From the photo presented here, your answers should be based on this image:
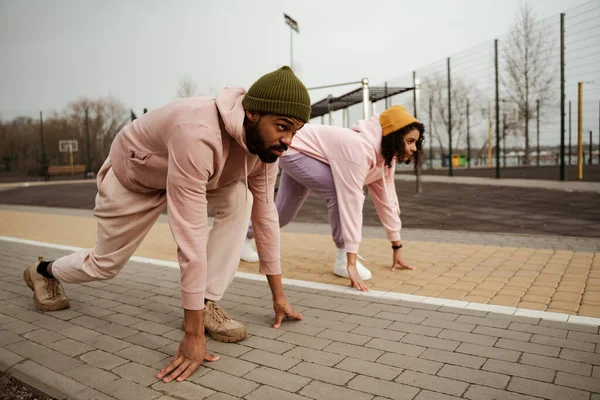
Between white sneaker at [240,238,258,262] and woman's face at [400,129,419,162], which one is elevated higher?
woman's face at [400,129,419,162]

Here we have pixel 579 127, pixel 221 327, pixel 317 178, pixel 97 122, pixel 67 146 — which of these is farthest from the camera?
pixel 97 122

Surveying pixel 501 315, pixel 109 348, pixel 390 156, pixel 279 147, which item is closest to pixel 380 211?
pixel 390 156

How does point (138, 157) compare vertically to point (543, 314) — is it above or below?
above

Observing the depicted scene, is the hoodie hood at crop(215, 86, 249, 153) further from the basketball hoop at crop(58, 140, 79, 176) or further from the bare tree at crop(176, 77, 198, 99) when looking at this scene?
the basketball hoop at crop(58, 140, 79, 176)

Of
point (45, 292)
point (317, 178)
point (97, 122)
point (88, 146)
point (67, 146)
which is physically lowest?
point (45, 292)

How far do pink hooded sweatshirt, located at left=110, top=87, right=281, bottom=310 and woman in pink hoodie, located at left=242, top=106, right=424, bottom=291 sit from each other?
1291 mm

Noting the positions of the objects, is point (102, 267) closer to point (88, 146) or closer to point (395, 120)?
point (395, 120)

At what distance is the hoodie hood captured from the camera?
7.89 ft

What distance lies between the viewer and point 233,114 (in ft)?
7.90

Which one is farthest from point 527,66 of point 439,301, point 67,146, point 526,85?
point 67,146

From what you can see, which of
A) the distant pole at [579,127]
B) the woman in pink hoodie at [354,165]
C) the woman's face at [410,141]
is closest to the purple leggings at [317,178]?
the woman in pink hoodie at [354,165]

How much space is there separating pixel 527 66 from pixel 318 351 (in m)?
21.3

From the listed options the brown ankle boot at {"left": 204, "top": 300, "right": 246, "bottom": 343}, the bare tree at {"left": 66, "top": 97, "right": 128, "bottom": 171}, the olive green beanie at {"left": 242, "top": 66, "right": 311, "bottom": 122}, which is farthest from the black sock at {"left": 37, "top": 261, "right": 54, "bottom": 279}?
the bare tree at {"left": 66, "top": 97, "right": 128, "bottom": 171}

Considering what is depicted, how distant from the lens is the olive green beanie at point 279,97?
7.76 ft
